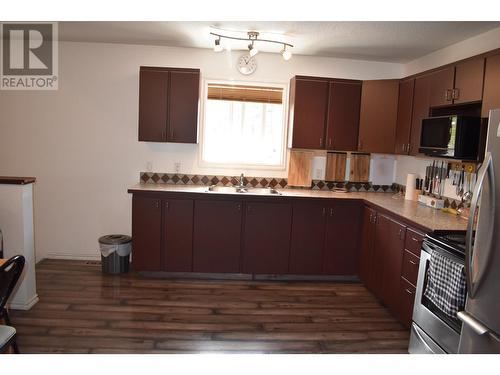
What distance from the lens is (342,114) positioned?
440 centimetres

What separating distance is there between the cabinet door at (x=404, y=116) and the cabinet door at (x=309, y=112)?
79cm

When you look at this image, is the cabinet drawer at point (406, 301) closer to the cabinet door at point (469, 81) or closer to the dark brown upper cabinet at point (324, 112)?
the cabinet door at point (469, 81)

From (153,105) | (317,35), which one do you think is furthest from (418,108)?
(153,105)

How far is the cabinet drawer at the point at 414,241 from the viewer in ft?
9.80

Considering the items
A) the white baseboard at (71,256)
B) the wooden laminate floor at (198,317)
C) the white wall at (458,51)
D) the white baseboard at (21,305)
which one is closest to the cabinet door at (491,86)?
the white wall at (458,51)

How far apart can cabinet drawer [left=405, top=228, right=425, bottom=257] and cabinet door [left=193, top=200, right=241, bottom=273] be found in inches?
65.1

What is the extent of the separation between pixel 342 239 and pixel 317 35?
2.04 m

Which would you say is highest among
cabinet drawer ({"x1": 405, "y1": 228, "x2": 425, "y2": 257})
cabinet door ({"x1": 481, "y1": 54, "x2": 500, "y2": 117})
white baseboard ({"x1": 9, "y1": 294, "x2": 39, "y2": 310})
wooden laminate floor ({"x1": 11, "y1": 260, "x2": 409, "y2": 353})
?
cabinet door ({"x1": 481, "y1": 54, "x2": 500, "y2": 117})

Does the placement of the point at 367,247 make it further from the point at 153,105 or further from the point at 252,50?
the point at 153,105

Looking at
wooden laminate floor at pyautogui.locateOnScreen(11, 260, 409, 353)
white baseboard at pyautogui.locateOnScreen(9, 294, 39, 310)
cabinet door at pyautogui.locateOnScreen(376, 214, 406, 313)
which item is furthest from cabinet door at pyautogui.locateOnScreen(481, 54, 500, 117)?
white baseboard at pyautogui.locateOnScreen(9, 294, 39, 310)

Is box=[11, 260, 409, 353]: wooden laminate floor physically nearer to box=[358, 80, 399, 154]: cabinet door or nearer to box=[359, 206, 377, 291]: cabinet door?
box=[359, 206, 377, 291]: cabinet door

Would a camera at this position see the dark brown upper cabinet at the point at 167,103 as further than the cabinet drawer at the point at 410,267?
Yes

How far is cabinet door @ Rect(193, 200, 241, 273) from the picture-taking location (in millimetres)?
4090
